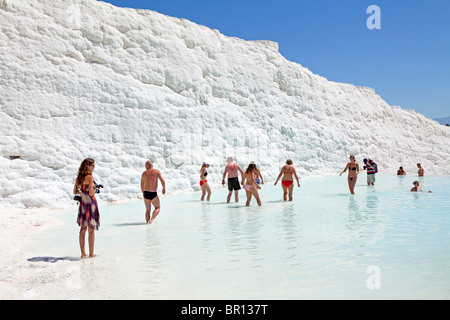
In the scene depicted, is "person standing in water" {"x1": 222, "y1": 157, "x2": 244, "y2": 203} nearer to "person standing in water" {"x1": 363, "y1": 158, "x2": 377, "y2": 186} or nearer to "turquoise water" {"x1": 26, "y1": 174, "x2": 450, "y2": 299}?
"turquoise water" {"x1": 26, "y1": 174, "x2": 450, "y2": 299}

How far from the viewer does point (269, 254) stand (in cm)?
538

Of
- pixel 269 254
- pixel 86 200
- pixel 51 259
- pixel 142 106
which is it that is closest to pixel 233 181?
pixel 269 254

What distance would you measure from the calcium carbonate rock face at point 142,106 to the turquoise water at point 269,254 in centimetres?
504

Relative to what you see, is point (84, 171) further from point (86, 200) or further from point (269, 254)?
point (269, 254)

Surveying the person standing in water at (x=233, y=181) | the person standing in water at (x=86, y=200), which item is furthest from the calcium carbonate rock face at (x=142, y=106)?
the person standing in water at (x=86, y=200)

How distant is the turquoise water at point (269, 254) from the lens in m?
3.99

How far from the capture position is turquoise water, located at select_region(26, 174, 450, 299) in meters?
3.99

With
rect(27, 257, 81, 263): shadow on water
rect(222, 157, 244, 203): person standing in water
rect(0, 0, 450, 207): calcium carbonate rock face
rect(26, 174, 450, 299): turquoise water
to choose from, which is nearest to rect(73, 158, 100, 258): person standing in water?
rect(27, 257, 81, 263): shadow on water

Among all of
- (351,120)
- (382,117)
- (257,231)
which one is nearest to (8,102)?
(257,231)

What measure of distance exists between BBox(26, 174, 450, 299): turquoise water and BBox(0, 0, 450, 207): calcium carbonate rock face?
5041mm

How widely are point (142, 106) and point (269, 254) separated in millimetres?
13021

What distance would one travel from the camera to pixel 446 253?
16.5ft

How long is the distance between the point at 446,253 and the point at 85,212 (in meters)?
5.27
